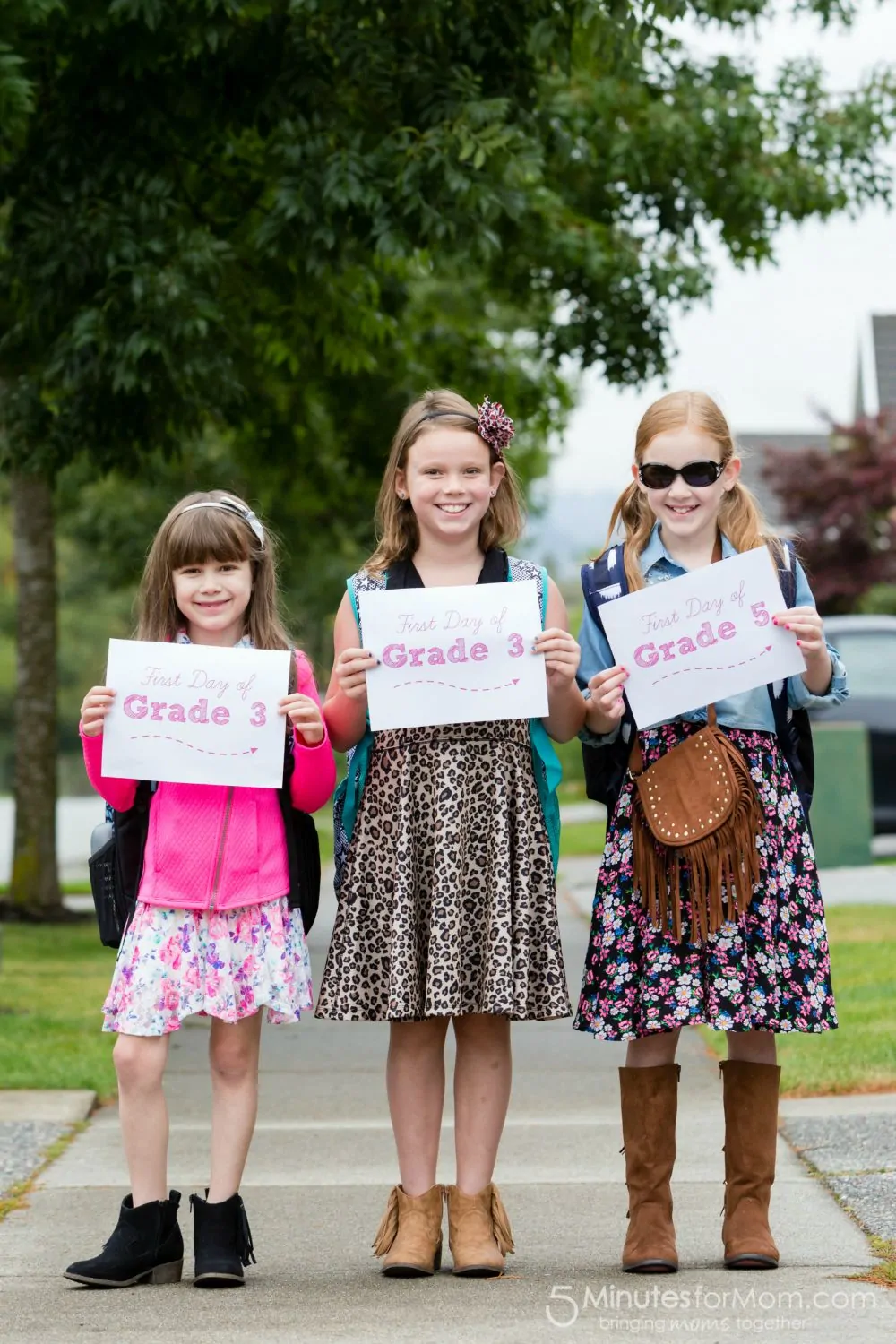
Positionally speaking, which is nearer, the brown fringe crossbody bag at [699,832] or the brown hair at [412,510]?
the brown fringe crossbody bag at [699,832]

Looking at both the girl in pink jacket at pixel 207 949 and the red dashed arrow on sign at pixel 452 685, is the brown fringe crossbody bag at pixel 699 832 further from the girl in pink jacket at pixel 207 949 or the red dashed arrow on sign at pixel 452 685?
the girl in pink jacket at pixel 207 949

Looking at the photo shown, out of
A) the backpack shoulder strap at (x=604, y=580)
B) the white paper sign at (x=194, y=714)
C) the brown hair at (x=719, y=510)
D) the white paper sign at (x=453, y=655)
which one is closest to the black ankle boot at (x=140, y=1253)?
the white paper sign at (x=194, y=714)

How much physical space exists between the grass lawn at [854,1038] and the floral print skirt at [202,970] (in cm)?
238

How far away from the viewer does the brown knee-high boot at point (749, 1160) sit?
165 inches

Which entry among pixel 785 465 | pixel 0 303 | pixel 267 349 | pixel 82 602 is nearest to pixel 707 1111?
pixel 267 349

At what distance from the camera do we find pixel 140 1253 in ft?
13.8

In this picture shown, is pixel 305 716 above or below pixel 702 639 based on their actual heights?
below

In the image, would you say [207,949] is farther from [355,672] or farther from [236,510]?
[236,510]

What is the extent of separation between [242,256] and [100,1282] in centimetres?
663

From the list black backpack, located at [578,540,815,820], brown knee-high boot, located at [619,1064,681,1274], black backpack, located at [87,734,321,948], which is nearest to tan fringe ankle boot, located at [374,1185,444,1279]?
brown knee-high boot, located at [619,1064,681,1274]

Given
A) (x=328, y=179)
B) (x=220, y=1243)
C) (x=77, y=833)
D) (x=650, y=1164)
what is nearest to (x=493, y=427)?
(x=650, y=1164)

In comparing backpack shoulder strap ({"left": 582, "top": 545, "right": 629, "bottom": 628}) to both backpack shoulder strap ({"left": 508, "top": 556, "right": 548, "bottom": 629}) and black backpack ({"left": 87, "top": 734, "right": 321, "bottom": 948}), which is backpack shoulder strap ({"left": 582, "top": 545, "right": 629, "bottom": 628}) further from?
black backpack ({"left": 87, "top": 734, "right": 321, "bottom": 948})

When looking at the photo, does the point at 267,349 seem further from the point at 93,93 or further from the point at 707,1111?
the point at 707,1111

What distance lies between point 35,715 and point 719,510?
921 cm
